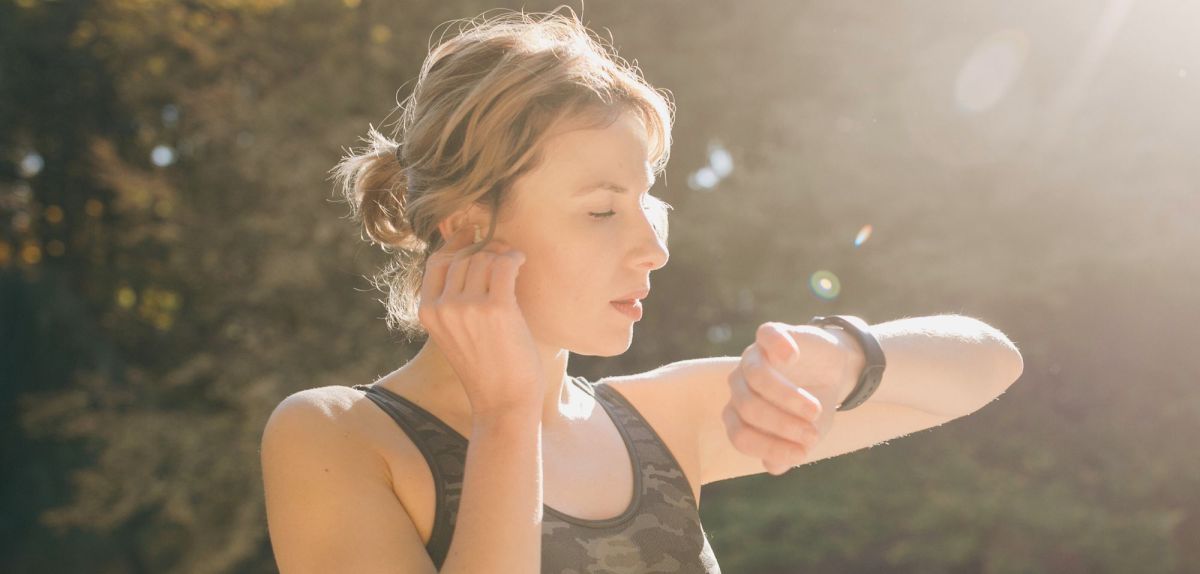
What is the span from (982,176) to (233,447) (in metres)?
4.74

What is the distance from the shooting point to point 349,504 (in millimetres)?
1496

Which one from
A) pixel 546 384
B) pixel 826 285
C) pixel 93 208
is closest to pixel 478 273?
pixel 546 384

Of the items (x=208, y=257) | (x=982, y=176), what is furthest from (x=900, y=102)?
(x=208, y=257)

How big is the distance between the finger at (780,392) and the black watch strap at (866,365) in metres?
0.35

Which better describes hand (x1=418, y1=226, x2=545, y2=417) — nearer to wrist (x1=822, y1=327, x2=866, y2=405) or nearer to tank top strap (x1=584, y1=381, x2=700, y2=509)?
tank top strap (x1=584, y1=381, x2=700, y2=509)

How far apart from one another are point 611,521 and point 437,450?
0.29 meters

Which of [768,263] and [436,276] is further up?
[768,263]

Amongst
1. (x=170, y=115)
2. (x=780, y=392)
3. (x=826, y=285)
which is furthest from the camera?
(x=170, y=115)

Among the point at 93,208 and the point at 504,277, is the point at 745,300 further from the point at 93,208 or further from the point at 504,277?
the point at 504,277

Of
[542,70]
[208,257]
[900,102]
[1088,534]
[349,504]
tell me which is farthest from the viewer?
[208,257]

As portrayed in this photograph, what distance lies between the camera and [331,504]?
1492 mm

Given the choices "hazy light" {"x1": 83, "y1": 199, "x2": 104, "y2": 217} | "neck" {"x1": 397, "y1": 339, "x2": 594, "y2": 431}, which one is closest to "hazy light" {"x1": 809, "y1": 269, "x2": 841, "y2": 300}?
"neck" {"x1": 397, "y1": 339, "x2": 594, "y2": 431}

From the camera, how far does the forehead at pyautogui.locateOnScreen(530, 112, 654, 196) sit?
5.78ft

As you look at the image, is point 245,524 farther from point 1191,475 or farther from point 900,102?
point 1191,475
